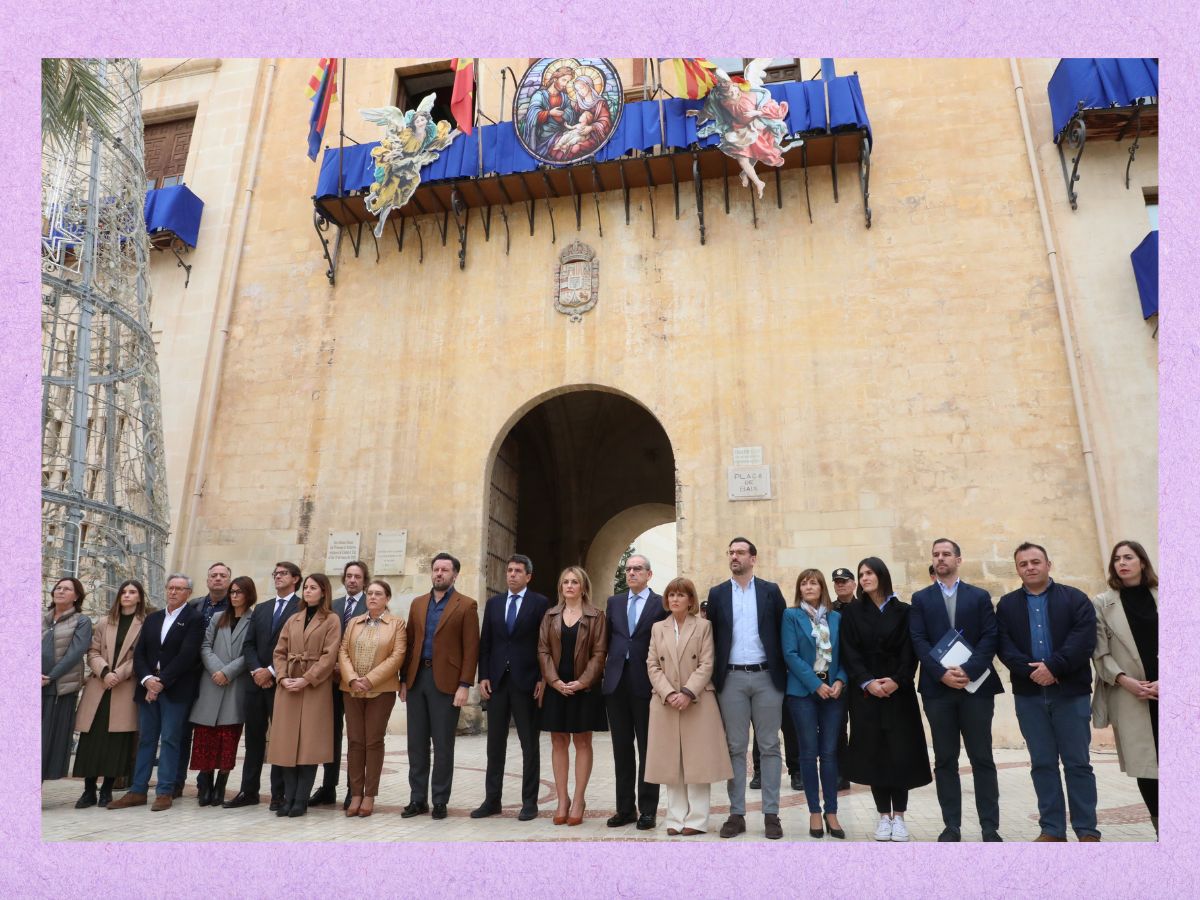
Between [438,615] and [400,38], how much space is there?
11.2ft

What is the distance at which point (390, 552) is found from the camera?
10875 mm

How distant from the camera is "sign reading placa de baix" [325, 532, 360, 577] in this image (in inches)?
428

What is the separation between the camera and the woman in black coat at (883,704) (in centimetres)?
452

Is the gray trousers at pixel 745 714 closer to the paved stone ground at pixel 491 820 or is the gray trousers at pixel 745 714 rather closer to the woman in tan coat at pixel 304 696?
the paved stone ground at pixel 491 820

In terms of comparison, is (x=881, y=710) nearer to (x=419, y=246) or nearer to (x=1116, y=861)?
(x=1116, y=861)

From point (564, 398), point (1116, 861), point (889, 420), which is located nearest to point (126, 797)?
point (1116, 861)

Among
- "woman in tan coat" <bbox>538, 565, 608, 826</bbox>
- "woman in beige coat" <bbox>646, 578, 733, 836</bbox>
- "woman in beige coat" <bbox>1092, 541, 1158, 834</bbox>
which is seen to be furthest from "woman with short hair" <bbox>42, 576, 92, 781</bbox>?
"woman in beige coat" <bbox>1092, 541, 1158, 834</bbox>

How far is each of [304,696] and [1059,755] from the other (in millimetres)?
4383

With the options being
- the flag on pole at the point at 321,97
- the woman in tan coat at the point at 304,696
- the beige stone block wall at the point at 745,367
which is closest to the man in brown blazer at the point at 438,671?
the woman in tan coat at the point at 304,696

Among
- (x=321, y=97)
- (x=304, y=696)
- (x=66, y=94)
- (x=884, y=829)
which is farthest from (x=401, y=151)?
(x=884, y=829)

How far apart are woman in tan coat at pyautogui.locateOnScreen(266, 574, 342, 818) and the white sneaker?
130 inches

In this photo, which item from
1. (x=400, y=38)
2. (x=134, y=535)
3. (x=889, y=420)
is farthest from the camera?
(x=889, y=420)

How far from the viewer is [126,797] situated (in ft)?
18.7

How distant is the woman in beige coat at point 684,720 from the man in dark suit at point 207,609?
3.14 meters
